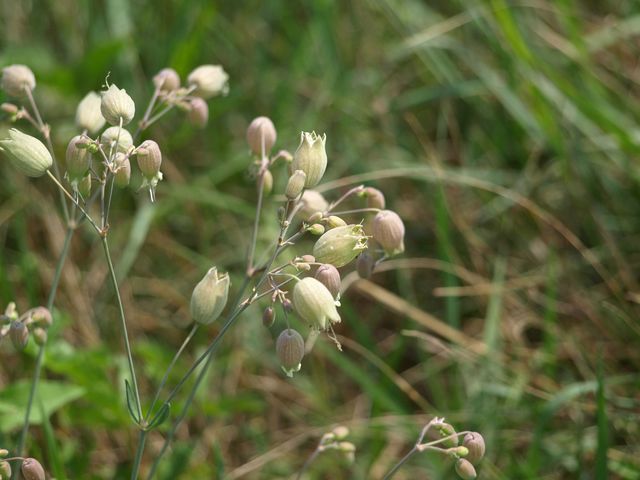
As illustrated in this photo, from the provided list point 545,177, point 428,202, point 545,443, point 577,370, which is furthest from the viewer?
point 428,202

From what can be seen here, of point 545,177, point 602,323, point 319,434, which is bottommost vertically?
point 319,434

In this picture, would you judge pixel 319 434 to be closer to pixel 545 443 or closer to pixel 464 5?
pixel 545 443

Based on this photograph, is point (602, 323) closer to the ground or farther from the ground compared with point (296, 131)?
closer to the ground

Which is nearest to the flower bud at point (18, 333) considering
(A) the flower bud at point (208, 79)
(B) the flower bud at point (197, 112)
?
(B) the flower bud at point (197, 112)

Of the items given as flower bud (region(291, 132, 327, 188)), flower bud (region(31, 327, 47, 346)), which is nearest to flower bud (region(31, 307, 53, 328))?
flower bud (region(31, 327, 47, 346))

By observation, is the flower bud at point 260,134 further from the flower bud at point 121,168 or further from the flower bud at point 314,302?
the flower bud at point 314,302

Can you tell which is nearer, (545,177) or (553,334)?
(553,334)

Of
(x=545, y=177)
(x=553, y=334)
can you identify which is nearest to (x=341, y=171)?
(x=545, y=177)
